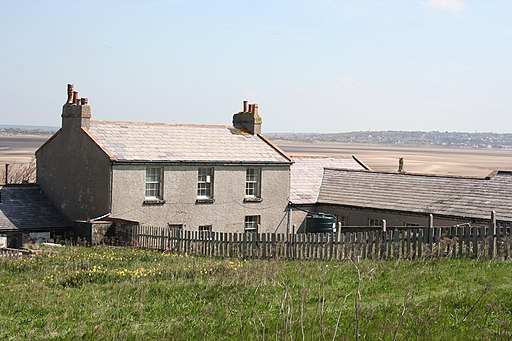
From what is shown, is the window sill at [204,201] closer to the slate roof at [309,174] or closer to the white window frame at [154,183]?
A: the white window frame at [154,183]

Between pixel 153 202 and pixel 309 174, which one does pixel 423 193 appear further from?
pixel 153 202

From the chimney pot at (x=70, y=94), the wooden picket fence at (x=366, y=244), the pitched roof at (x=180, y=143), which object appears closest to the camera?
the wooden picket fence at (x=366, y=244)

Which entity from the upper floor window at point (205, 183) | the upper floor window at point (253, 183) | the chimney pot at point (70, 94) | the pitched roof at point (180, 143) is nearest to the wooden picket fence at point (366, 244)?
the pitched roof at point (180, 143)

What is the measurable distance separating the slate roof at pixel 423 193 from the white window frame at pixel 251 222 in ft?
12.0

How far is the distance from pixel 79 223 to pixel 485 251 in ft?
59.3

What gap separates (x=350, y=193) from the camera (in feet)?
136

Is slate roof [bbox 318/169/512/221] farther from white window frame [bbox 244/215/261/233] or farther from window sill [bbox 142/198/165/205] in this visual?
window sill [bbox 142/198/165/205]

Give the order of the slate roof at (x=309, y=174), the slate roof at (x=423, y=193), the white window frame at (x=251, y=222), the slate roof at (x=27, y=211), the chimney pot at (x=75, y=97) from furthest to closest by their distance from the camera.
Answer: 1. the slate roof at (x=309, y=174)
2. the white window frame at (x=251, y=222)
3. the chimney pot at (x=75, y=97)
4. the slate roof at (x=423, y=193)
5. the slate roof at (x=27, y=211)

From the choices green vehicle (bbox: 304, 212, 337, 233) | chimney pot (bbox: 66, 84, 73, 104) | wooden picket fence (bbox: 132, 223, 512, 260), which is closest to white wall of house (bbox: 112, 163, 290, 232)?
green vehicle (bbox: 304, 212, 337, 233)

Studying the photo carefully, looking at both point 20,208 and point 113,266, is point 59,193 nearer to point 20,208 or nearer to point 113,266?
point 20,208

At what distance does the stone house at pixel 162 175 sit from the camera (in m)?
35.8

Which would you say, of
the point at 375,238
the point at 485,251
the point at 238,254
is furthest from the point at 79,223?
the point at 485,251

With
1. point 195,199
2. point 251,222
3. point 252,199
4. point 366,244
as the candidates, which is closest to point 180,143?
point 195,199

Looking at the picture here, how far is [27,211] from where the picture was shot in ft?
120
